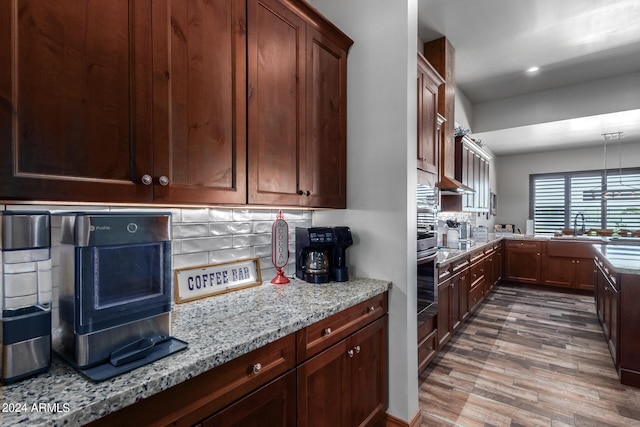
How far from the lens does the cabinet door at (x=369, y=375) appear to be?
1641 mm

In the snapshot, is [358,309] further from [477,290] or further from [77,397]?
[477,290]

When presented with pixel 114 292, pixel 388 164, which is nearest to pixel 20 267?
pixel 114 292

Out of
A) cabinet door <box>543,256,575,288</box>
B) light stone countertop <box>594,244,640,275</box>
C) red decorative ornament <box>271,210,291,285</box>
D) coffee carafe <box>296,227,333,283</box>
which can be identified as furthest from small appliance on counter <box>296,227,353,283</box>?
cabinet door <box>543,256,575,288</box>

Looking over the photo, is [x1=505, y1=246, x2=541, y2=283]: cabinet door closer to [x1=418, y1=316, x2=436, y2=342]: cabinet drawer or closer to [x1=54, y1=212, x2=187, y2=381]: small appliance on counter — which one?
[x1=418, y1=316, x2=436, y2=342]: cabinet drawer

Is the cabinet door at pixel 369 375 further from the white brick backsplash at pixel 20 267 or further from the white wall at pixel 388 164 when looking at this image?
the white brick backsplash at pixel 20 267

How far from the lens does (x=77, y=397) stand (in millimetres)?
731

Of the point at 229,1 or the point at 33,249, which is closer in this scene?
the point at 33,249

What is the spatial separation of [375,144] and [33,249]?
1.70 meters

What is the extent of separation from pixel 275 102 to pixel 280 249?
0.86 metres

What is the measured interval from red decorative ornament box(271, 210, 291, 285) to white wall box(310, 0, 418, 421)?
438 mm

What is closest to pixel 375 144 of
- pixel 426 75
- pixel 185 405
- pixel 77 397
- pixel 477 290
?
pixel 426 75

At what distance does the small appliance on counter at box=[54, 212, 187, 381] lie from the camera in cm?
86

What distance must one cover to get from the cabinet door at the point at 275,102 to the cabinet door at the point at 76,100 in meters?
0.49

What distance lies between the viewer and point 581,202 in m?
6.21
